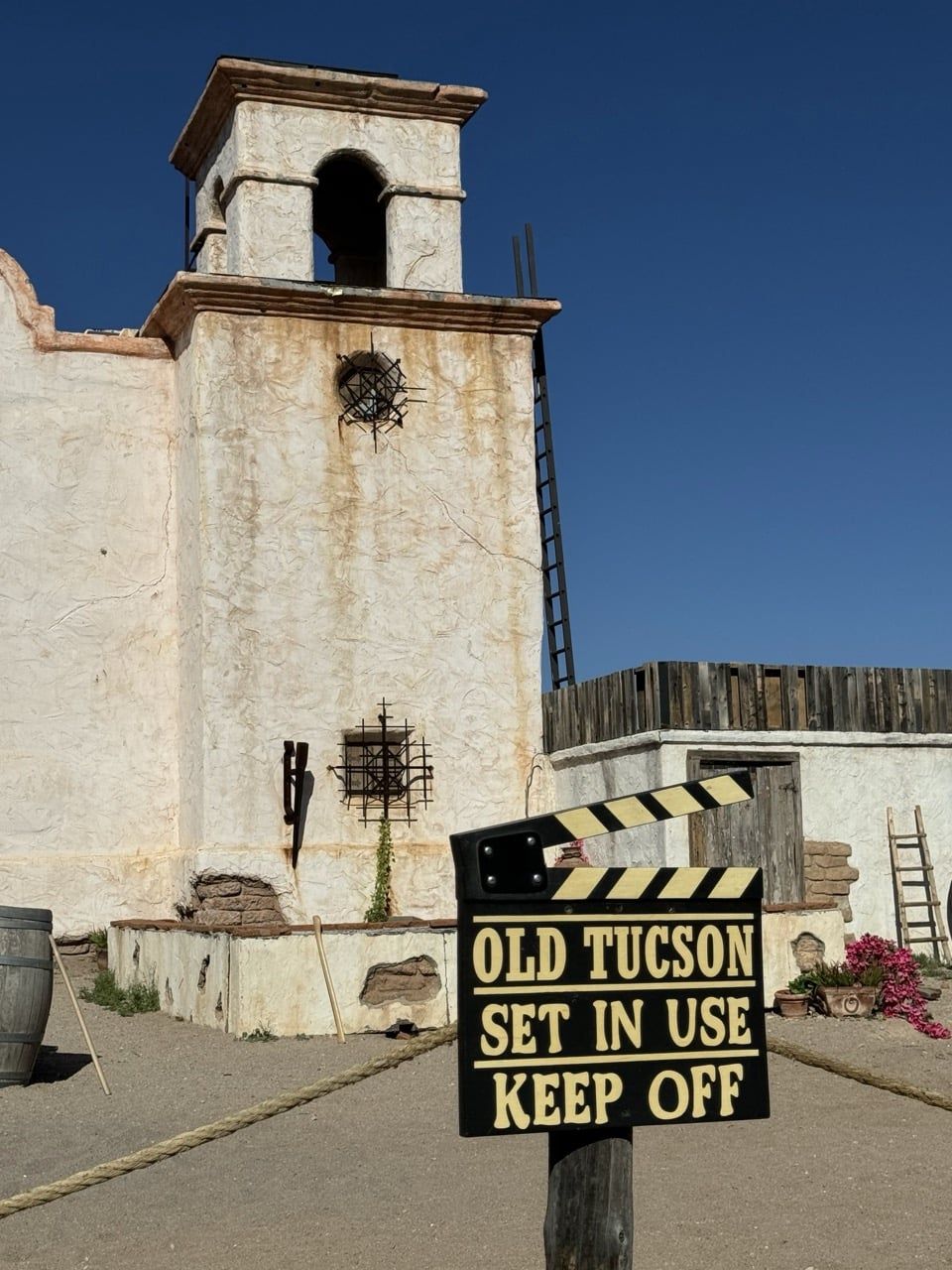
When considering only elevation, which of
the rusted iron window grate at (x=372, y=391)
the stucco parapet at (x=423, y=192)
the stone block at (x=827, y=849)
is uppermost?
the stucco parapet at (x=423, y=192)

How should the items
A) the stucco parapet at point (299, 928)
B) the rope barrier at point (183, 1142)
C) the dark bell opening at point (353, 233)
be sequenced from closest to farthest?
the rope barrier at point (183, 1142) → the stucco parapet at point (299, 928) → the dark bell opening at point (353, 233)

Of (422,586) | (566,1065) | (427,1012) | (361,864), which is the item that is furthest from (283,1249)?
(422,586)

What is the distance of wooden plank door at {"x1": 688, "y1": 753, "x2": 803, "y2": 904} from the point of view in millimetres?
16531

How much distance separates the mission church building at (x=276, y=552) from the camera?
16234 mm

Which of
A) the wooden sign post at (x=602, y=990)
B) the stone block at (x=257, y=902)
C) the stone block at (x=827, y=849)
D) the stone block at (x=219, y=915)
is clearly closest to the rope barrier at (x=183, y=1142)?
the wooden sign post at (x=602, y=990)

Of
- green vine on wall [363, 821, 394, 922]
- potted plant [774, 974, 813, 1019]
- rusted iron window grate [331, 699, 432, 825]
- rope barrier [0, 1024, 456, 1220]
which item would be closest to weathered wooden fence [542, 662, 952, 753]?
rusted iron window grate [331, 699, 432, 825]

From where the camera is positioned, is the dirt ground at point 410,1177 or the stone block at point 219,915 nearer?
the dirt ground at point 410,1177

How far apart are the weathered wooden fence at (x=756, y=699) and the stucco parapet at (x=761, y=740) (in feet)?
0.24

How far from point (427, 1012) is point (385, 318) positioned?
750 centimetres

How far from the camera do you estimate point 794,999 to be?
1371 centimetres

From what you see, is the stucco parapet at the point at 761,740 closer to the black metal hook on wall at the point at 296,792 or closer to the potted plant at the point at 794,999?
the potted plant at the point at 794,999

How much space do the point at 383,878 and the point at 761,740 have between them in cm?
421

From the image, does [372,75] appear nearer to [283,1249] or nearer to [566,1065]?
[283,1249]

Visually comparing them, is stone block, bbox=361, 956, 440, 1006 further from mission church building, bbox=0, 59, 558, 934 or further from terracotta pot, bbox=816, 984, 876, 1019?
terracotta pot, bbox=816, 984, 876, 1019
